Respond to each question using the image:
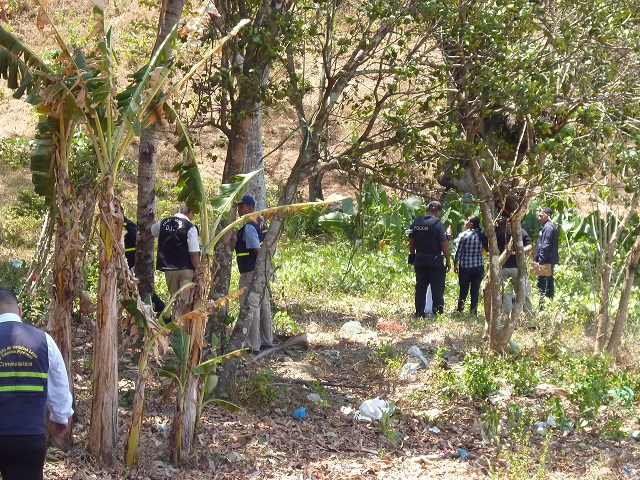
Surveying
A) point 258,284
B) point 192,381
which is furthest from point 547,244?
point 192,381

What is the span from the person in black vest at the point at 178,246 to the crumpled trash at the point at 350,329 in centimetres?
256

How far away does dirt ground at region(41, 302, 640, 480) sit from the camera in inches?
267

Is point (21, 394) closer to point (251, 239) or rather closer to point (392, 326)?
point (251, 239)

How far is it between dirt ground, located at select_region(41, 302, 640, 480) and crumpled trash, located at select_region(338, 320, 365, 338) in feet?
3.93

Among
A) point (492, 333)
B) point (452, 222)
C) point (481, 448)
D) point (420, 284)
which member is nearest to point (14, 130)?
point (452, 222)

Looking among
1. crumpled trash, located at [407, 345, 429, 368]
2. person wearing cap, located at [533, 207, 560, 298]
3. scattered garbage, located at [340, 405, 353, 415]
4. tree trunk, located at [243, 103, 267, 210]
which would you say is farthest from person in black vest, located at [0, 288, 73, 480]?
person wearing cap, located at [533, 207, 560, 298]

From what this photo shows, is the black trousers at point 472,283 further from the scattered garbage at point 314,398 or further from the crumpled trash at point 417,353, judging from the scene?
the scattered garbage at point 314,398

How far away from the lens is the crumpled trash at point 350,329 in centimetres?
1120

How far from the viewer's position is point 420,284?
1253cm

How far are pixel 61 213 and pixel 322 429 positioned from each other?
3.43 m

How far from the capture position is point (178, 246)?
9547 mm

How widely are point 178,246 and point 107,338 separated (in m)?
3.65

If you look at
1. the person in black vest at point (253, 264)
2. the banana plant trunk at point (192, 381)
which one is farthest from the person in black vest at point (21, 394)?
the person in black vest at point (253, 264)

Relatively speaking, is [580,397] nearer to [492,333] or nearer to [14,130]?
[492,333]
